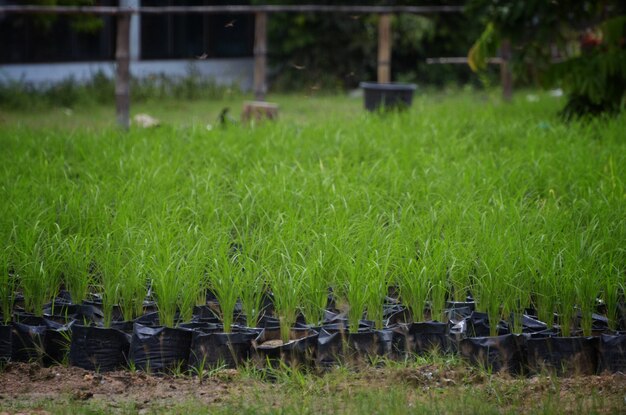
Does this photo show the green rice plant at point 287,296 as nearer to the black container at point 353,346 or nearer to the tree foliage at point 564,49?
the black container at point 353,346

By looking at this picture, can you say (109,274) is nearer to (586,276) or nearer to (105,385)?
(105,385)

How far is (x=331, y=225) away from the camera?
5.63 meters

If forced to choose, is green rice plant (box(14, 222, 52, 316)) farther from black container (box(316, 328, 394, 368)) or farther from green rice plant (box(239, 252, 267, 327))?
black container (box(316, 328, 394, 368))

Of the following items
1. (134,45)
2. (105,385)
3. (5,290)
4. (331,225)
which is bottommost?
(105,385)

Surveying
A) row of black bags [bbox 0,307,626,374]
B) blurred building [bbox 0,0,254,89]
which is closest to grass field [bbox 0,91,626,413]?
row of black bags [bbox 0,307,626,374]

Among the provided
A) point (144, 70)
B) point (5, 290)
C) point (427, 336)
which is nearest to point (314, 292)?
point (427, 336)

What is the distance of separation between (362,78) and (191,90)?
166 inches

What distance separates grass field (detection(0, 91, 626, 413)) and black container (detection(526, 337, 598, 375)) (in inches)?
7.3

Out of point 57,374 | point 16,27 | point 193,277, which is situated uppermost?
point 16,27

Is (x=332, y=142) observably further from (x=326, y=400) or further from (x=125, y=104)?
(x=326, y=400)

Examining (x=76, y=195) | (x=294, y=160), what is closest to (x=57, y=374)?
(x=76, y=195)

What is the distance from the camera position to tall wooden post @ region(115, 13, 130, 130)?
32.9ft

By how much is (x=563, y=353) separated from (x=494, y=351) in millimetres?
304

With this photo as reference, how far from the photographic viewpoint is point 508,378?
4.02 metres
